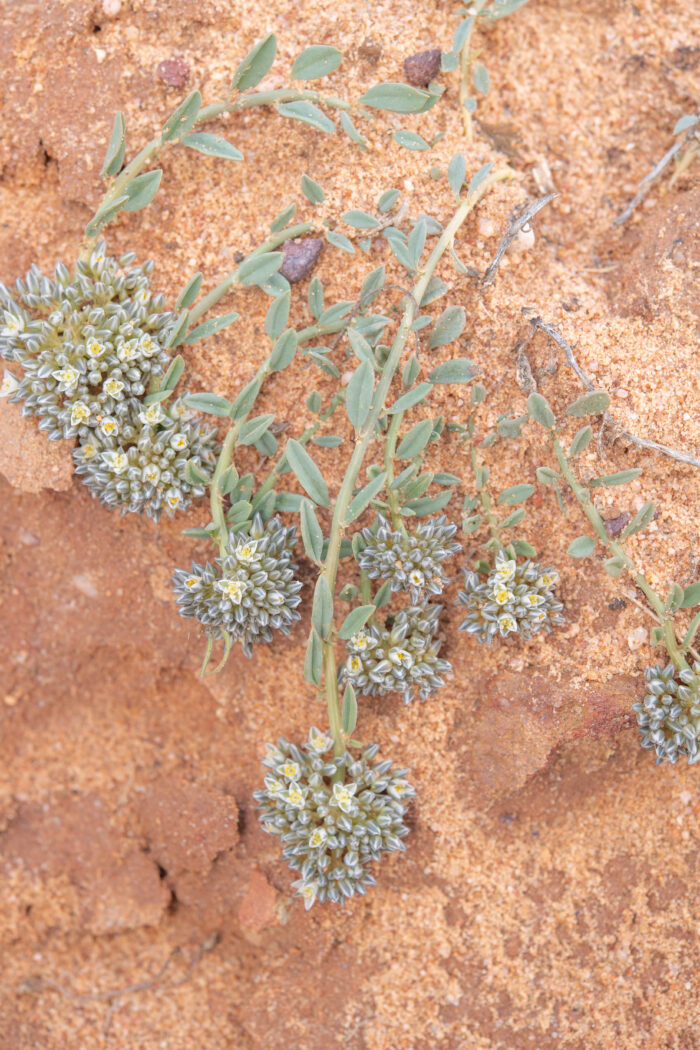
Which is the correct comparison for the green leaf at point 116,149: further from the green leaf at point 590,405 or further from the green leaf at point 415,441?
the green leaf at point 590,405

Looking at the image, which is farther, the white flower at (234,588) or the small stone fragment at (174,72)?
the small stone fragment at (174,72)

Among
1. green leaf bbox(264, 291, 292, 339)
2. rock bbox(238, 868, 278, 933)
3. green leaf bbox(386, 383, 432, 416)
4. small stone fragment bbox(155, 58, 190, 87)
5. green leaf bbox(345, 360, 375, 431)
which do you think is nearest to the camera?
green leaf bbox(345, 360, 375, 431)

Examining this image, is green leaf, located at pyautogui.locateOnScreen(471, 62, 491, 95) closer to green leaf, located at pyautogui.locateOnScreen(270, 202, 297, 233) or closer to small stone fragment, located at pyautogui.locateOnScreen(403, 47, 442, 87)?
small stone fragment, located at pyautogui.locateOnScreen(403, 47, 442, 87)

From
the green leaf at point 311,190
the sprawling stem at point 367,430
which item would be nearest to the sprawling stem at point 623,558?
the sprawling stem at point 367,430

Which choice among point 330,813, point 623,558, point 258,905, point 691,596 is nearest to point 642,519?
point 623,558

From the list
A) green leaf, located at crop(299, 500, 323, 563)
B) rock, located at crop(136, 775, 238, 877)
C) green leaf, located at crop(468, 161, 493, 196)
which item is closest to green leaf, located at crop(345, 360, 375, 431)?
green leaf, located at crop(299, 500, 323, 563)

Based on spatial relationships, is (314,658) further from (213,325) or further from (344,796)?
(213,325)
